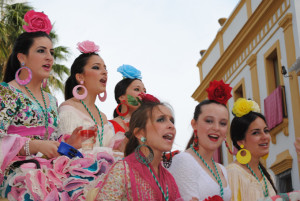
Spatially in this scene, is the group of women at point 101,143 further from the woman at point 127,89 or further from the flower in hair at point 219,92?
the woman at point 127,89

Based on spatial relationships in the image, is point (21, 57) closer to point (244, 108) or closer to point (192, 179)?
point (192, 179)

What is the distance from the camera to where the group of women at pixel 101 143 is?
161 inches

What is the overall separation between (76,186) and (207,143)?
4.84 ft

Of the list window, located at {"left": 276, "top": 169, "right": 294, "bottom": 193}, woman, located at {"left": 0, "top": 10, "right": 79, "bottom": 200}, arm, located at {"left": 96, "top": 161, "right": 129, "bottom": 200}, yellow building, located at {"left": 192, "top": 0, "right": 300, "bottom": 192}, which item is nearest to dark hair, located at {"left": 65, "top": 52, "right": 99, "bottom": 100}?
woman, located at {"left": 0, "top": 10, "right": 79, "bottom": 200}

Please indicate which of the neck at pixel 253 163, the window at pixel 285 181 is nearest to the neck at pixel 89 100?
the neck at pixel 253 163

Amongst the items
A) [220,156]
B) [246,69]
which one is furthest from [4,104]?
[220,156]

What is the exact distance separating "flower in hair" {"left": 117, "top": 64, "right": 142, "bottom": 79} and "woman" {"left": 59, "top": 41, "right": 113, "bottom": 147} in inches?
33.8

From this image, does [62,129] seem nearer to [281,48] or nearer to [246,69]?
[281,48]

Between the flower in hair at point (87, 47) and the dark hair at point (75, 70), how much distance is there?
51mm

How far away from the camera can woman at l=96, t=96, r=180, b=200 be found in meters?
3.84

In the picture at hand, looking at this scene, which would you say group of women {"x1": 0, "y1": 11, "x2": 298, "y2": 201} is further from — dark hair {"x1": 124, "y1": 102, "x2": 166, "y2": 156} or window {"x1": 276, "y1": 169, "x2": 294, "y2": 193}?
window {"x1": 276, "y1": 169, "x2": 294, "y2": 193}

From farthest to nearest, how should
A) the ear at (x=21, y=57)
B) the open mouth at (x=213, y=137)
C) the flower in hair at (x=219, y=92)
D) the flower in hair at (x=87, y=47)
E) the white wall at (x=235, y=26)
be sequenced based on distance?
the white wall at (x=235, y=26) < the flower in hair at (x=87, y=47) < the ear at (x=21, y=57) < the flower in hair at (x=219, y=92) < the open mouth at (x=213, y=137)

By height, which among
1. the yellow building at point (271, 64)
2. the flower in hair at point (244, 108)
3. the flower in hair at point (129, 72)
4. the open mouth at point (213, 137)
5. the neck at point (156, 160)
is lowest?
the neck at point (156, 160)

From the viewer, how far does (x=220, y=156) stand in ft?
67.3
